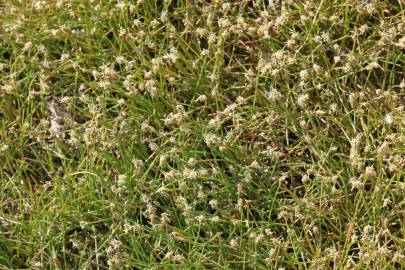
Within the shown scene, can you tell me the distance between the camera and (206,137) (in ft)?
9.32

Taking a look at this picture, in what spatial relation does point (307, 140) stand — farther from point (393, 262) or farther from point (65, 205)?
point (65, 205)

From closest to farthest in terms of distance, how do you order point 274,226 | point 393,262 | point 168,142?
point 393,262, point 274,226, point 168,142

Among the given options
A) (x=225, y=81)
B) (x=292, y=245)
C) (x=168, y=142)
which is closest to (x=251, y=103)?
(x=225, y=81)

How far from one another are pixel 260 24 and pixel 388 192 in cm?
84

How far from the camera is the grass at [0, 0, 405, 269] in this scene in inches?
108

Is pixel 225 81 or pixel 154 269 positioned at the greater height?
pixel 225 81

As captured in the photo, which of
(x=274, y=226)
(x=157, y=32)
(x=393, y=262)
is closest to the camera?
(x=393, y=262)

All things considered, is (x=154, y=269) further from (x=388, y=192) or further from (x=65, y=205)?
(x=388, y=192)

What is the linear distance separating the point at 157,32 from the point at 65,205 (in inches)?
31.2

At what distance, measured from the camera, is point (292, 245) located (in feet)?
8.82

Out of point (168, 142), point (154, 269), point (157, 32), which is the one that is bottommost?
point (154, 269)

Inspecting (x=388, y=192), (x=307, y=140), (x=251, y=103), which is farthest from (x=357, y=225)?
(x=251, y=103)

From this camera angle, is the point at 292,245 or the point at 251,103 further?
the point at 251,103

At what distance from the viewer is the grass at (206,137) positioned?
2.74m
